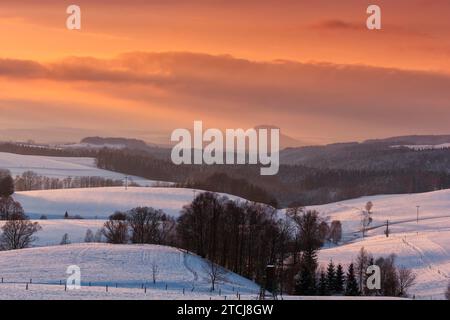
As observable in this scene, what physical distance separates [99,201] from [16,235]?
6244 centimetres

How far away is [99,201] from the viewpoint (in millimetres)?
152625

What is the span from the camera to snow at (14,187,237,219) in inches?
5561

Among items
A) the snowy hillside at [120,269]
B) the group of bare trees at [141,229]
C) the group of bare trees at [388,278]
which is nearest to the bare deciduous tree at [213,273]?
the snowy hillside at [120,269]

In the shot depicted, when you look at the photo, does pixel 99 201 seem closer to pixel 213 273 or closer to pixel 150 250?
pixel 150 250

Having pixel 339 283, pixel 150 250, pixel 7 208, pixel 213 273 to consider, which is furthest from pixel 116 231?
pixel 213 273

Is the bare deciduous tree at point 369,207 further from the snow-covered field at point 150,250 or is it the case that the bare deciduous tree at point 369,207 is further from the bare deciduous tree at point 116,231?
the bare deciduous tree at point 116,231

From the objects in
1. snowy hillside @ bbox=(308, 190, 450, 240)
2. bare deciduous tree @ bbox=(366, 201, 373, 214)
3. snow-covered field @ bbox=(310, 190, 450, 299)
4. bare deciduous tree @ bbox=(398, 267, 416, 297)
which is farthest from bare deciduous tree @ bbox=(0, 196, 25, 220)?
bare deciduous tree @ bbox=(366, 201, 373, 214)

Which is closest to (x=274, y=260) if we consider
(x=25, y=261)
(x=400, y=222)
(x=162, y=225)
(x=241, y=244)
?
(x=241, y=244)

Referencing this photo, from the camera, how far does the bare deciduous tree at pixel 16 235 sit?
88.9 meters

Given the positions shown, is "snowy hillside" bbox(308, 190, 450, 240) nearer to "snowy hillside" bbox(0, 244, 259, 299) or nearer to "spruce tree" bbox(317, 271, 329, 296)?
"spruce tree" bbox(317, 271, 329, 296)

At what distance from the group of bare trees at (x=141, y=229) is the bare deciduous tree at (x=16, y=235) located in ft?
33.5

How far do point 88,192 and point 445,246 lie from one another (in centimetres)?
8423

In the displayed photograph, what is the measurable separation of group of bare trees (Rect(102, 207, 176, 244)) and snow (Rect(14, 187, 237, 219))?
25496 mm
